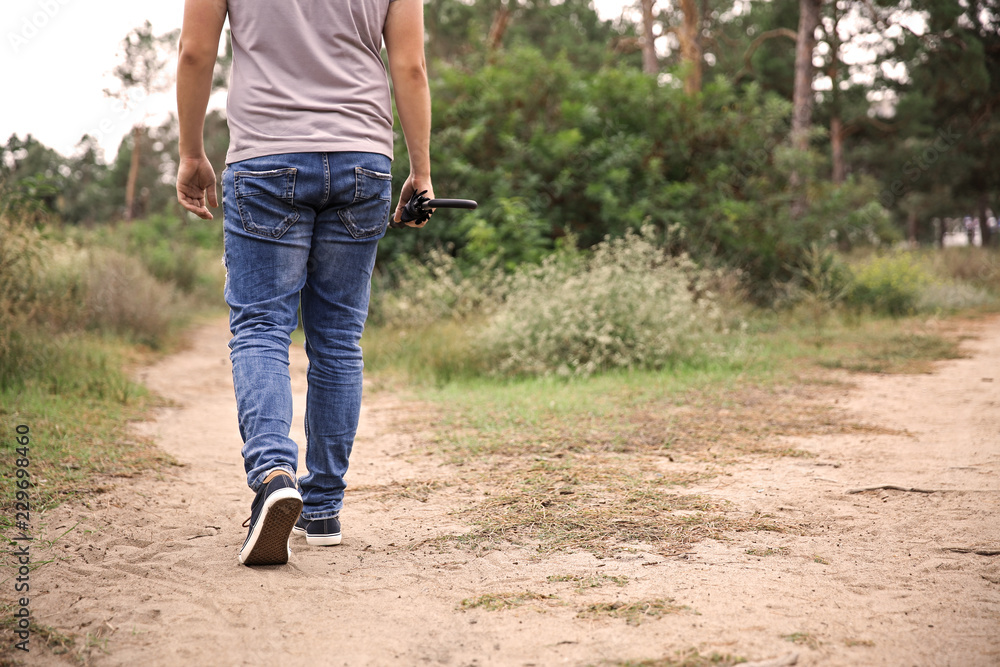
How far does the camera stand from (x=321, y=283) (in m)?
2.54

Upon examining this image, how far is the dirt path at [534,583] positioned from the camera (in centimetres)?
179

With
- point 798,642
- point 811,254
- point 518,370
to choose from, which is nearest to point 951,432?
point 798,642

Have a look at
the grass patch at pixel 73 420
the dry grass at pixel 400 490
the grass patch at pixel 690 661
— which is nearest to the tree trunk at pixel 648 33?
the grass patch at pixel 73 420

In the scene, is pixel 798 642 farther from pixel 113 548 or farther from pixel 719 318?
pixel 719 318

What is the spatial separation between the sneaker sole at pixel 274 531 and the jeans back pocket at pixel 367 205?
2.79 ft

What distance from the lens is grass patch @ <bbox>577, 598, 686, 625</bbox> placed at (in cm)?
194

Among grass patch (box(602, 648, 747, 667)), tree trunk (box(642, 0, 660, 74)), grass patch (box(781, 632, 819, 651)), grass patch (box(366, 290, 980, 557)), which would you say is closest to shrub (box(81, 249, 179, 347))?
grass patch (box(366, 290, 980, 557))

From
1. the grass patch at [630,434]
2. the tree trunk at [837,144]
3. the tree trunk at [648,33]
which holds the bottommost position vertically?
the grass patch at [630,434]

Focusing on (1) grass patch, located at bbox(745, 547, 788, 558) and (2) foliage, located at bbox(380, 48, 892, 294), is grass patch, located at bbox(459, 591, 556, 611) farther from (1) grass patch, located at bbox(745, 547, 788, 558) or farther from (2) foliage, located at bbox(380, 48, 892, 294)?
(2) foliage, located at bbox(380, 48, 892, 294)

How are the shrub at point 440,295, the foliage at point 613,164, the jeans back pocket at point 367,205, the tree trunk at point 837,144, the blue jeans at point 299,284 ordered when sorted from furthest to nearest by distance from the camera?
the tree trunk at point 837,144, the foliage at point 613,164, the shrub at point 440,295, the jeans back pocket at point 367,205, the blue jeans at point 299,284

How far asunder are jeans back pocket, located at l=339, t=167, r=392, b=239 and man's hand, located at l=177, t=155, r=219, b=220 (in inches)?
17.3

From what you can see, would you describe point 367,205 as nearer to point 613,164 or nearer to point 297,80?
point 297,80

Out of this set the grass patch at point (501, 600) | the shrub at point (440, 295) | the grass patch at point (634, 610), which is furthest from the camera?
the shrub at point (440, 295)

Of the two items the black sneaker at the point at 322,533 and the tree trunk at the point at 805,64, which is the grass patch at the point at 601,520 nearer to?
the black sneaker at the point at 322,533
